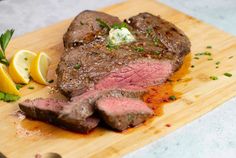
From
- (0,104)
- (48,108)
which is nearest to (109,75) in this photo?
(48,108)

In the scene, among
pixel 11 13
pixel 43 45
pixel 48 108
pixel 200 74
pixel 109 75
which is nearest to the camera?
pixel 48 108

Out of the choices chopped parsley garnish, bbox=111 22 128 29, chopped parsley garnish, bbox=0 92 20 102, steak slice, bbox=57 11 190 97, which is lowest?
chopped parsley garnish, bbox=0 92 20 102

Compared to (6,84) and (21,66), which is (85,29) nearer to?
(21,66)

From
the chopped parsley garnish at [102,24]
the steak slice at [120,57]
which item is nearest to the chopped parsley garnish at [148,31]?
the steak slice at [120,57]

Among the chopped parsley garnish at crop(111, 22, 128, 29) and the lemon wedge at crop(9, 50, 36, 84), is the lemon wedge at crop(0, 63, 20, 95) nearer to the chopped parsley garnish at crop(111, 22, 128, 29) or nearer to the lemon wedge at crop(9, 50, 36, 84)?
the lemon wedge at crop(9, 50, 36, 84)

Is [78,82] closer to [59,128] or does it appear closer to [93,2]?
[59,128]

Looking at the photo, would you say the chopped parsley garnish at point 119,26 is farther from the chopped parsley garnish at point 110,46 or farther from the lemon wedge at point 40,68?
the lemon wedge at point 40,68

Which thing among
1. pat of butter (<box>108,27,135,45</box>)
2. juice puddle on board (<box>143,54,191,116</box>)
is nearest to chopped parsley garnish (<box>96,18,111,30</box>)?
pat of butter (<box>108,27,135,45</box>)
